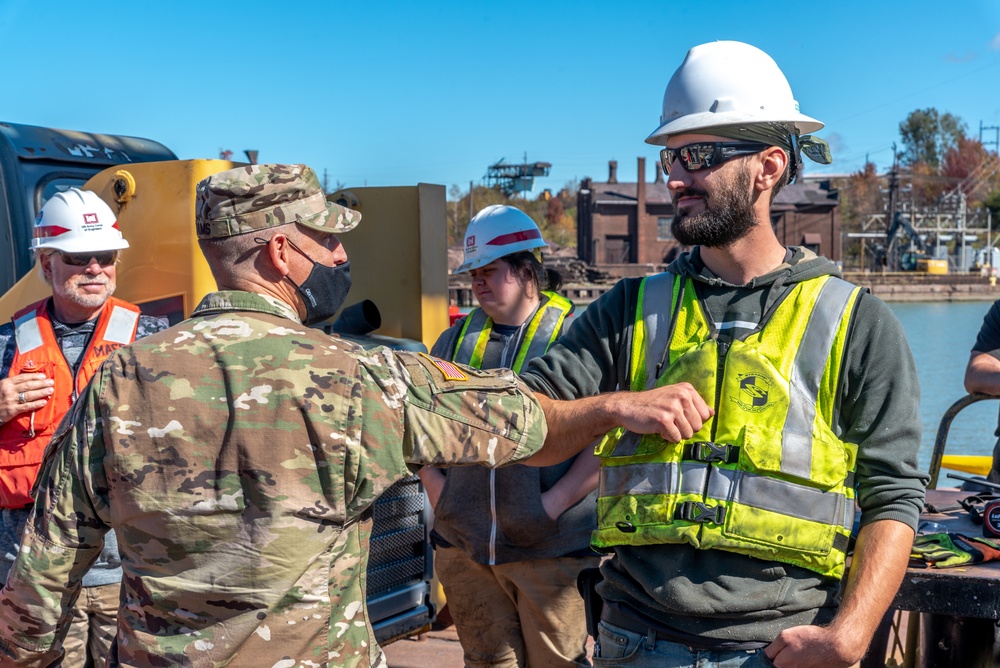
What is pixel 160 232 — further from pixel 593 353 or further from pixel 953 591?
pixel 953 591

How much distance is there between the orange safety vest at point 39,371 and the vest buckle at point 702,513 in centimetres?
218

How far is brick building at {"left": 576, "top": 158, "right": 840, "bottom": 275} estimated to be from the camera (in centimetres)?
6134

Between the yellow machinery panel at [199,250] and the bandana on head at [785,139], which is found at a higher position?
the bandana on head at [785,139]

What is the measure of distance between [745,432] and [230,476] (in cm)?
111

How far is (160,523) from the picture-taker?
2154 millimetres

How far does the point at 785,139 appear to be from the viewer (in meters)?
2.57

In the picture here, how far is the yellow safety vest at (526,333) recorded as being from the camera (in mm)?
3875

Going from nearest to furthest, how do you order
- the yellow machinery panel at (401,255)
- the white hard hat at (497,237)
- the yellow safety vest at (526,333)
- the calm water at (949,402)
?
the yellow safety vest at (526,333) → the white hard hat at (497,237) → the yellow machinery panel at (401,255) → the calm water at (949,402)

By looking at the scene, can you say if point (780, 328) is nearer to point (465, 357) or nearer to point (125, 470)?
point (125, 470)

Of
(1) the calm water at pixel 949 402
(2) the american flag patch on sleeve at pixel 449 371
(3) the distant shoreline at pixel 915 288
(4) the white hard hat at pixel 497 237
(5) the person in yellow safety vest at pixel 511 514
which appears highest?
(4) the white hard hat at pixel 497 237

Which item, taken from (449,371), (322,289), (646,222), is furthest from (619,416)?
(646,222)

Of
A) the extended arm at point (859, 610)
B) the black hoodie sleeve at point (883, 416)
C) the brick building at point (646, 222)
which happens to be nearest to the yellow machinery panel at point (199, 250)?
the black hoodie sleeve at point (883, 416)

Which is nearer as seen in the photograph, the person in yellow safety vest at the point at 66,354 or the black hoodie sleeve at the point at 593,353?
the black hoodie sleeve at the point at 593,353

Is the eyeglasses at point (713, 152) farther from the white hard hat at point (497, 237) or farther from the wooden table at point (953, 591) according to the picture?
the white hard hat at point (497, 237)
